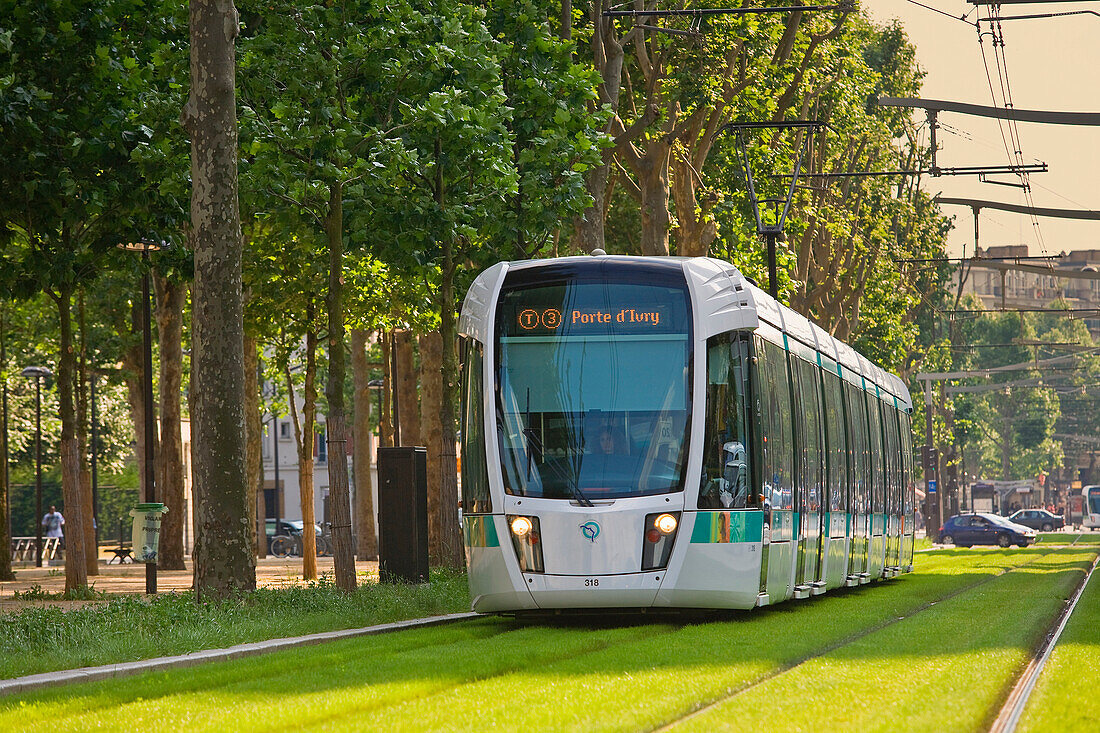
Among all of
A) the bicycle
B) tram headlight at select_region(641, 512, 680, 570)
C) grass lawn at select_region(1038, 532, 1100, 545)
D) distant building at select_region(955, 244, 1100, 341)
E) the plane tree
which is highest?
distant building at select_region(955, 244, 1100, 341)

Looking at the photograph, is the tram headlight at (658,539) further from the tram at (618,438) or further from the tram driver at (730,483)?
the tram driver at (730,483)

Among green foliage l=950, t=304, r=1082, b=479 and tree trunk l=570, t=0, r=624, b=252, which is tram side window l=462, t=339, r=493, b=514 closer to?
tree trunk l=570, t=0, r=624, b=252

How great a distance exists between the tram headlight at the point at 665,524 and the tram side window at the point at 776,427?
1451 mm

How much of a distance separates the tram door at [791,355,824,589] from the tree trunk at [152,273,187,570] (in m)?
17.2

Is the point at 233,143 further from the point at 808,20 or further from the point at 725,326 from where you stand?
the point at 808,20

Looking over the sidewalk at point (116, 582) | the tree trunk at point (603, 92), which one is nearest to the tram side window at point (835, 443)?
the tree trunk at point (603, 92)

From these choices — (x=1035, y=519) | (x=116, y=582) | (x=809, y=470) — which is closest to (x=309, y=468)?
(x=116, y=582)

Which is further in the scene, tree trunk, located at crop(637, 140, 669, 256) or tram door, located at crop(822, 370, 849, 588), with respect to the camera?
tree trunk, located at crop(637, 140, 669, 256)

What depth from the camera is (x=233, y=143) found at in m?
16.7

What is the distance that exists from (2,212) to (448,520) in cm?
750

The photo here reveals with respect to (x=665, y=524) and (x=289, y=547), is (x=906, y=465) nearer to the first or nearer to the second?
(x=665, y=524)

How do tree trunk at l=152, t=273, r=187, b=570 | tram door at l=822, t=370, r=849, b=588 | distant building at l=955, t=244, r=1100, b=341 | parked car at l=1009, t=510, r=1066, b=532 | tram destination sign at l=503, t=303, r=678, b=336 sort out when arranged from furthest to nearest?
1. distant building at l=955, t=244, r=1100, b=341
2. parked car at l=1009, t=510, r=1066, b=532
3. tree trunk at l=152, t=273, r=187, b=570
4. tram door at l=822, t=370, r=849, b=588
5. tram destination sign at l=503, t=303, r=678, b=336

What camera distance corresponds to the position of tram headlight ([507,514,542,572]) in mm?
15133

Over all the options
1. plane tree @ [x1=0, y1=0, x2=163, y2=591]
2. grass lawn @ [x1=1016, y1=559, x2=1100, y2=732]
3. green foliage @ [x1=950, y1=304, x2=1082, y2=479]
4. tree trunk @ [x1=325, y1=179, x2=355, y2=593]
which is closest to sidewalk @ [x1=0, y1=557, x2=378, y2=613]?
plane tree @ [x1=0, y1=0, x2=163, y2=591]
